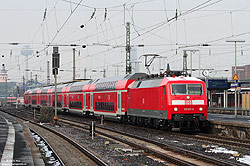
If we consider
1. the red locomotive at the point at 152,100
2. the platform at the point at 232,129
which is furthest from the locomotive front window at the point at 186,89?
the platform at the point at 232,129

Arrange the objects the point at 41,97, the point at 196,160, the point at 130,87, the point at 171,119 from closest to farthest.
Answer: the point at 196,160 < the point at 171,119 < the point at 130,87 < the point at 41,97

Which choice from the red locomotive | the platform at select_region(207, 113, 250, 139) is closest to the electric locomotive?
the red locomotive

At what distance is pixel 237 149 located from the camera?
1606 centimetres

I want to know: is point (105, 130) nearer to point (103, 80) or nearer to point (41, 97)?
point (103, 80)

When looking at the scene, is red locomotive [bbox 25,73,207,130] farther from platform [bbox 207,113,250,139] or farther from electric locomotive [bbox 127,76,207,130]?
platform [bbox 207,113,250,139]

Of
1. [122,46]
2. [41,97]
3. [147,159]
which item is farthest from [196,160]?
[41,97]

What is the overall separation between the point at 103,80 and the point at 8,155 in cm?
2408

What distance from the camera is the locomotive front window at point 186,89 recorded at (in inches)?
891

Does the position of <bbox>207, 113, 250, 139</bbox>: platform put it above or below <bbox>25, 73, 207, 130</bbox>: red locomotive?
below

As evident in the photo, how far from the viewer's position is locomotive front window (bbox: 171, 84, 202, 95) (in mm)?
22625

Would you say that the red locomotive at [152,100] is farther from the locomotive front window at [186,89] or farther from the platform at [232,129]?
the platform at [232,129]

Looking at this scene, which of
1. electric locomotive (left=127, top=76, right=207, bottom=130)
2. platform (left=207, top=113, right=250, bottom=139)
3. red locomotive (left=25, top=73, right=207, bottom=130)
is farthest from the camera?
red locomotive (left=25, top=73, right=207, bottom=130)

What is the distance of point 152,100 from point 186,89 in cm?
269

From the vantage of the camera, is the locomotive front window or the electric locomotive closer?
the electric locomotive
